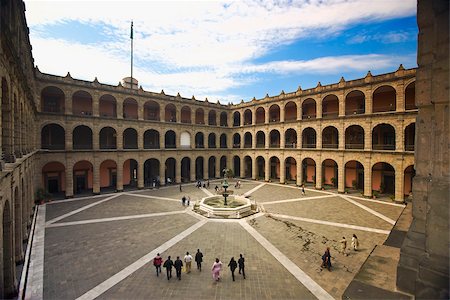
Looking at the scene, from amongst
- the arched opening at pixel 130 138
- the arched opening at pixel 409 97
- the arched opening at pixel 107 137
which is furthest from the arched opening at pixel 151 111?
the arched opening at pixel 409 97

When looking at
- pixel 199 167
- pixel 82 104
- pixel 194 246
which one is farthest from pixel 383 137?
pixel 82 104

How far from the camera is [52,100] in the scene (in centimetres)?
2650

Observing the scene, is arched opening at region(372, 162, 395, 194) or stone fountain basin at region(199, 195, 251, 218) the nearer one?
stone fountain basin at region(199, 195, 251, 218)

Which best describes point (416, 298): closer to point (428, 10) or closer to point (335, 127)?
point (428, 10)

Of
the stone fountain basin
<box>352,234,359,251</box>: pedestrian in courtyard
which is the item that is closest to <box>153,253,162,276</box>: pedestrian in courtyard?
the stone fountain basin

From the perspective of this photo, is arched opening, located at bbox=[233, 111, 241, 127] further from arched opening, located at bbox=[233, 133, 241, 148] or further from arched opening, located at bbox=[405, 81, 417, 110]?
arched opening, located at bbox=[405, 81, 417, 110]

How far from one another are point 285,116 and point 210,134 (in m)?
13.9

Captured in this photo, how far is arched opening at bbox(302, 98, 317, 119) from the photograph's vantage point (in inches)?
1284

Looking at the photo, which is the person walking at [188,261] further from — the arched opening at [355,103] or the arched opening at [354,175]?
the arched opening at [355,103]

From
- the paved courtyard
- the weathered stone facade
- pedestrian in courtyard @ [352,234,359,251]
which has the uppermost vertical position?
the weathered stone facade

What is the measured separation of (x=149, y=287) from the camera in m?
9.50

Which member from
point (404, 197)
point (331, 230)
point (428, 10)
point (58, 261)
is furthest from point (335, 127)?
point (58, 261)

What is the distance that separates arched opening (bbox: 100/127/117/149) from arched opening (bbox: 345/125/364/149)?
103 ft

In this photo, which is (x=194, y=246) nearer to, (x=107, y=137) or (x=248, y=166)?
(x=107, y=137)
